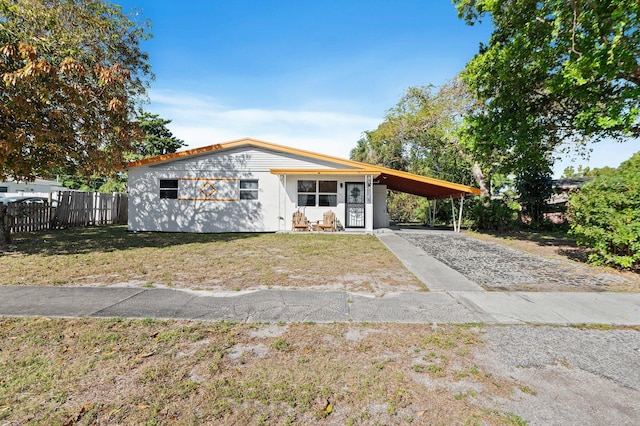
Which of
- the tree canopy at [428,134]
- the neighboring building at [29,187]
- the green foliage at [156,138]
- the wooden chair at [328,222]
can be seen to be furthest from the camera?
the green foliage at [156,138]

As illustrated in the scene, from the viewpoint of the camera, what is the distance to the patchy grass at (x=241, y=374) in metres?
2.19

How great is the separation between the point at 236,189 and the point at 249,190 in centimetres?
59

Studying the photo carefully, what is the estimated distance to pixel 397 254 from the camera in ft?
29.3

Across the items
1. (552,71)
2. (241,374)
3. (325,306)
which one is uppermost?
(552,71)

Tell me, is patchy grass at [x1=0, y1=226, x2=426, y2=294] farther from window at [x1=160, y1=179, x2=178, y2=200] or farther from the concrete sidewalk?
window at [x1=160, y1=179, x2=178, y2=200]

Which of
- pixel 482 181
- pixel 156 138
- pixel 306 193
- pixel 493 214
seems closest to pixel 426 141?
pixel 482 181

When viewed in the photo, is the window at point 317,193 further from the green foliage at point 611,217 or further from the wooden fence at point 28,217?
the wooden fence at point 28,217

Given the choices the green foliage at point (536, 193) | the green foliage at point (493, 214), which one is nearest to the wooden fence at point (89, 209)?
the green foliage at point (493, 214)

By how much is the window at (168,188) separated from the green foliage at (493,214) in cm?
1614

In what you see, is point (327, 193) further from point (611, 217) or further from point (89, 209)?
point (89, 209)

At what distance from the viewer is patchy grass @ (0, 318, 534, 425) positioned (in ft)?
7.18

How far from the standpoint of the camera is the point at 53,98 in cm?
865

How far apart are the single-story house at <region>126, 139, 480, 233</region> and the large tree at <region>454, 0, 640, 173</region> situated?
4.17 meters

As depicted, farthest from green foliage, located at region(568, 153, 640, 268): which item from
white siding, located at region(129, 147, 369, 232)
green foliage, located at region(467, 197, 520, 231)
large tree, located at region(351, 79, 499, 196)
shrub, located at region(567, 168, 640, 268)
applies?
green foliage, located at region(467, 197, 520, 231)
